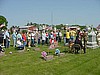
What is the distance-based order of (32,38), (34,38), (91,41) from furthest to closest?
(34,38) → (32,38) → (91,41)

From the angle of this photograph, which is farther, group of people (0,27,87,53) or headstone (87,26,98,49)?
headstone (87,26,98,49)

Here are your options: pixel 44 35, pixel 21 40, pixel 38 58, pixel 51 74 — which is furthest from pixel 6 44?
pixel 51 74

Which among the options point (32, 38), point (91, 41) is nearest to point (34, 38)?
point (32, 38)

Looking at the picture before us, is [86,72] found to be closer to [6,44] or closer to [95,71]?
[95,71]

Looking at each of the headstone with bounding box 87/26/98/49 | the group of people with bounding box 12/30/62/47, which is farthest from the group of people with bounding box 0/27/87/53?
the headstone with bounding box 87/26/98/49

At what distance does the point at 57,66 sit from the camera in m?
10.8

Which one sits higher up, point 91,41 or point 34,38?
point 34,38

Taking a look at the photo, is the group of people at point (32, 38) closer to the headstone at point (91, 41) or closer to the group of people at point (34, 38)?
the group of people at point (34, 38)

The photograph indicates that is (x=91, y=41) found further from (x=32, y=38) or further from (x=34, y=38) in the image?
(x=32, y=38)

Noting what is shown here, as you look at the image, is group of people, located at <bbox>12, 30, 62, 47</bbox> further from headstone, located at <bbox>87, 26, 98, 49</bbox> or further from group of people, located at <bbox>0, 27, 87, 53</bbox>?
headstone, located at <bbox>87, 26, 98, 49</bbox>

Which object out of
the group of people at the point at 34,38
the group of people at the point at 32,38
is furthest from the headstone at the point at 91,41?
the group of people at the point at 32,38

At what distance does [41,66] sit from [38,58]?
8.39ft

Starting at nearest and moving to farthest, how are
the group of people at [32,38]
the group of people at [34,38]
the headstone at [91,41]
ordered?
the group of people at [34,38]
the group of people at [32,38]
the headstone at [91,41]

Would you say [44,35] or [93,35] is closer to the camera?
[93,35]
